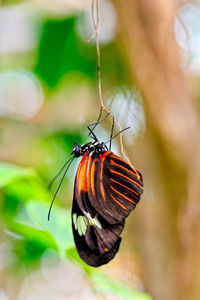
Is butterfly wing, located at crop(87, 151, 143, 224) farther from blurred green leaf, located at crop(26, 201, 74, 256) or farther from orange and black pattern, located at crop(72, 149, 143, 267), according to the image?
blurred green leaf, located at crop(26, 201, 74, 256)

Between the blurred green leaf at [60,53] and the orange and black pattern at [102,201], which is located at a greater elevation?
the blurred green leaf at [60,53]

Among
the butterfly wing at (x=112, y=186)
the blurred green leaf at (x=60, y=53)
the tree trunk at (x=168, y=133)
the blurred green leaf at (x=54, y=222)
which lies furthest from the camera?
the blurred green leaf at (x=60, y=53)

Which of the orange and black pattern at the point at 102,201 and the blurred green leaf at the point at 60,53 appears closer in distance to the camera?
the orange and black pattern at the point at 102,201

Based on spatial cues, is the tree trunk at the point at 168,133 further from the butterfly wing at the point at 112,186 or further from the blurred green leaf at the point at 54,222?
the butterfly wing at the point at 112,186

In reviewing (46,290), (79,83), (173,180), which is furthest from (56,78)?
(46,290)

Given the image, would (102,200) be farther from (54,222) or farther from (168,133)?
(168,133)

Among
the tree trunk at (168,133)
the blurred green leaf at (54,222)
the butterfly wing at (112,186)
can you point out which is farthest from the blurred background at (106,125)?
the butterfly wing at (112,186)

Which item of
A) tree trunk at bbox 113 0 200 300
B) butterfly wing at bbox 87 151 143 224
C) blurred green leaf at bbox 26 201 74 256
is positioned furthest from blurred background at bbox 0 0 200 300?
butterfly wing at bbox 87 151 143 224

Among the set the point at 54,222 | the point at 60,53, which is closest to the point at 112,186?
the point at 54,222
